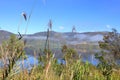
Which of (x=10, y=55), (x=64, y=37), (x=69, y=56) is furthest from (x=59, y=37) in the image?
(x=10, y=55)

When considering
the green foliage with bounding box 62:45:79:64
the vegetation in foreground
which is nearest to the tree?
the vegetation in foreground

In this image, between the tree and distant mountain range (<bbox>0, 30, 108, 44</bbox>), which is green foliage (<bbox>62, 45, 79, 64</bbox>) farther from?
the tree

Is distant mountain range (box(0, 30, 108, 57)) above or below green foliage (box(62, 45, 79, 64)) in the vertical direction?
above

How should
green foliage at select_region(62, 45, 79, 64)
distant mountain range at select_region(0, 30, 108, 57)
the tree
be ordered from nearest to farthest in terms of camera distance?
the tree → distant mountain range at select_region(0, 30, 108, 57) → green foliage at select_region(62, 45, 79, 64)

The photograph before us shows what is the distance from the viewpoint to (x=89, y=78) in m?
5.01

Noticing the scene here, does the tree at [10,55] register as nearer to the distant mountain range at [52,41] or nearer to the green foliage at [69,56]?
the distant mountain range at [52,41]

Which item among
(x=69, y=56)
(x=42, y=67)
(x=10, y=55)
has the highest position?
(x=10, y=55)

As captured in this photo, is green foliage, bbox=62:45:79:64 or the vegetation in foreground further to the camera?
green foliage, bbox=62:45:79:64

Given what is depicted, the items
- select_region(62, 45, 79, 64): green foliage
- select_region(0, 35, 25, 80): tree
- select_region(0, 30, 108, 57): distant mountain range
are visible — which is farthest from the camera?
select_region(62, 45, 79, 64): green foliage

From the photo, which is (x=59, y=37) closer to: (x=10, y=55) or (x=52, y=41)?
(x=52, y=41)

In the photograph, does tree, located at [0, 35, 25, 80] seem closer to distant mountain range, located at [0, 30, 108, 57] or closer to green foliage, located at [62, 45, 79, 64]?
distant mountain range, located at [0, 30, 108, 57]

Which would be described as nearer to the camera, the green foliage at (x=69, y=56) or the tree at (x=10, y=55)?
the tree at (x=10, y=55)

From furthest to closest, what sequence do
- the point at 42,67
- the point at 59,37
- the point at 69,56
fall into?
the point at 69,56 → the point at 42,67 → the point at 59,37

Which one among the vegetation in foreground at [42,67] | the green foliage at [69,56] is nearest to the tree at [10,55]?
the vegetation in foreground at [42,67]
